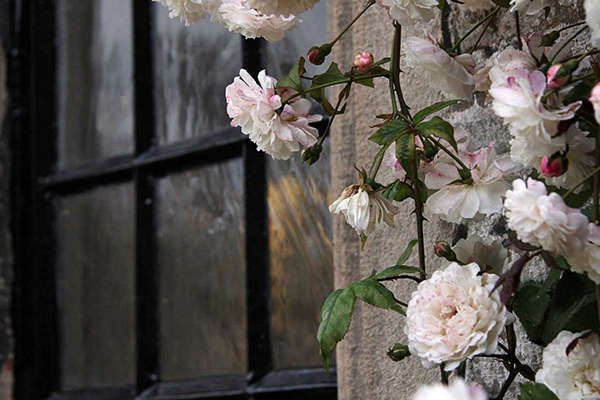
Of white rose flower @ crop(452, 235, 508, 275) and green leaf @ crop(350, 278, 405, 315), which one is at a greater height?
white rose flower @ crop(452, 235, 508, 275)

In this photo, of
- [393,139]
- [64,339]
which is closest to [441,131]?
[393,139]

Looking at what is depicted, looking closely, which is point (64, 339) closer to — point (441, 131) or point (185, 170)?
point (185, 170)

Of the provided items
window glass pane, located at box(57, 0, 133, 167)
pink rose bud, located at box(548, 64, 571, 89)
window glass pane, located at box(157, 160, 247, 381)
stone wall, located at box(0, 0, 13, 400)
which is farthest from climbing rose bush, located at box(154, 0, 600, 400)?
stone wall, located at box(0, 0, 13, 400)

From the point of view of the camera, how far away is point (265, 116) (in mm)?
1040

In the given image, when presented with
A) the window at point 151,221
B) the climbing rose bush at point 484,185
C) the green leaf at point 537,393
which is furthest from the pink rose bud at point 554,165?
the window at point 151,221

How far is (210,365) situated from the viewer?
2.19 metres

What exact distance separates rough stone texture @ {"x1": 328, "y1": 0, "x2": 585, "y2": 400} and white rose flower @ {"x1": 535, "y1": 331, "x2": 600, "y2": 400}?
0.33 meters

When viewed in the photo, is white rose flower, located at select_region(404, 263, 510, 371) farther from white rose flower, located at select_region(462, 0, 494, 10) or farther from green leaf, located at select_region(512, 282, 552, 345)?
A: white rose flower, located at select_region(462, 0, 494, 10)

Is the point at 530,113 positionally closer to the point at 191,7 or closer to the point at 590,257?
the point at 590,257

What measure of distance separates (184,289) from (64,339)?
0.52 m

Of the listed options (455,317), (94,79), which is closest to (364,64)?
(455,317)

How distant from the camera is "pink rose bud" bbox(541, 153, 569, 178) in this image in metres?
0.84

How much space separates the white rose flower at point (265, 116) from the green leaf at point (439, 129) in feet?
0.47

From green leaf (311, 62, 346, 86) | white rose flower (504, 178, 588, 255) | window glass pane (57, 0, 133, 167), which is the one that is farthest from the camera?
window glass pane (57, 0, 133, 167)
